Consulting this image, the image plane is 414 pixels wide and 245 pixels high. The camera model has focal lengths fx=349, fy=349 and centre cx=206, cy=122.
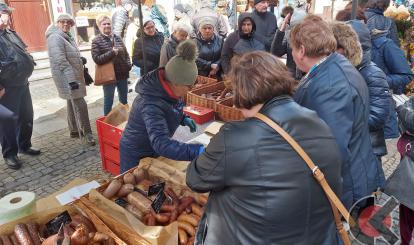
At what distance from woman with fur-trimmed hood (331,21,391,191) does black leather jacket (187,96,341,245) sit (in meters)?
1.12

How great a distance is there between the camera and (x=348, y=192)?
92.8 inches

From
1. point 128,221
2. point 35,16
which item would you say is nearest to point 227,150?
point 128,221

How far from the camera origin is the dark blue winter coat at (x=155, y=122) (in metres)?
2.36

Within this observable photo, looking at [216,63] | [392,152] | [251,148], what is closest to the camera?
[251,148]

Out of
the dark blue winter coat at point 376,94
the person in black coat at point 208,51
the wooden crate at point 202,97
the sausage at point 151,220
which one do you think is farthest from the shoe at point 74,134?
the dark blue winter coat at point 376,94

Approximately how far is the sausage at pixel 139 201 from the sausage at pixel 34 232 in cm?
59

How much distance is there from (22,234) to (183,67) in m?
1.41

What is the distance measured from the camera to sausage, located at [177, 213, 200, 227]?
87.4 inches

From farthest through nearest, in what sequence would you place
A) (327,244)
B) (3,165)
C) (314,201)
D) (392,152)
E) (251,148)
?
(392,152) → (3,165) → (327,244) → (314,201) → (251,148)

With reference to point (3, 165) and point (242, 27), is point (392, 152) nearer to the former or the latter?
point (242, 27)

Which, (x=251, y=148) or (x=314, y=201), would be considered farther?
(x=314, y=201)

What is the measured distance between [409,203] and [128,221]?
1.93m

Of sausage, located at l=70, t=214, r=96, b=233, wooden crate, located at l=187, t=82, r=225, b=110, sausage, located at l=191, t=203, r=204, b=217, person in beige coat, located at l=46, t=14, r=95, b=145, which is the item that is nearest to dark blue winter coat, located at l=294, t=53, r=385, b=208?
sausage, located at l=191, t=203, r=204, b=217

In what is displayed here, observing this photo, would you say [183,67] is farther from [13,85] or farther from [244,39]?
[244,39]
